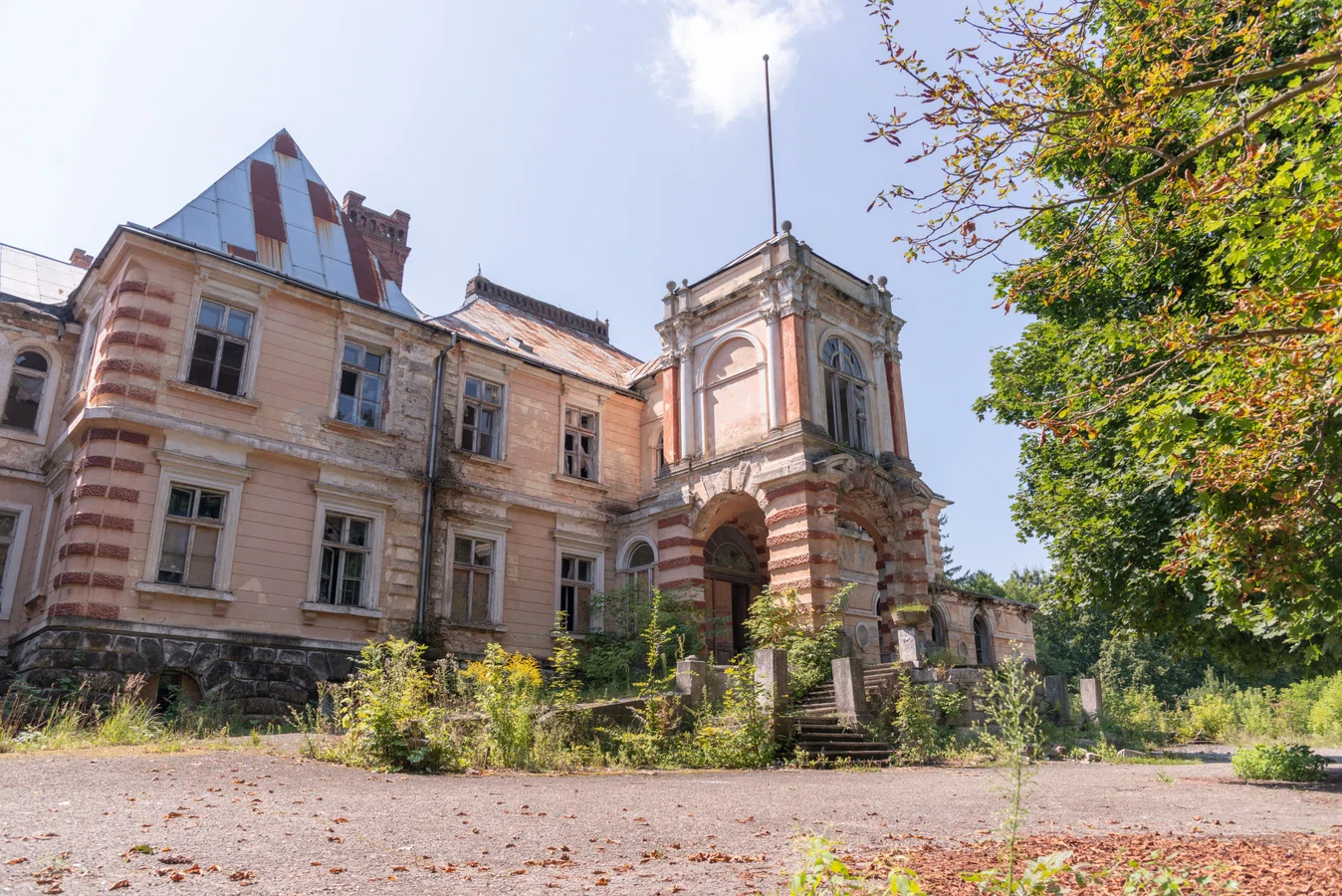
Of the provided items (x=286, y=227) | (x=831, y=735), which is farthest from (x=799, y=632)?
(x=286, y=227)

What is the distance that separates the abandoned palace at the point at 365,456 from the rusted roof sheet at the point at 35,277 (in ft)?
0.35

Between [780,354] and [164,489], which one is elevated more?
[780,354]

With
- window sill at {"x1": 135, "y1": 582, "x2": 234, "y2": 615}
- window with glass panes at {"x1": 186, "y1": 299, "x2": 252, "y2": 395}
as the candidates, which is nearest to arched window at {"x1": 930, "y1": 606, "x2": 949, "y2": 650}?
window sill at {"x1": 135, "y1": 582, "x2": 234, "y2": 615}

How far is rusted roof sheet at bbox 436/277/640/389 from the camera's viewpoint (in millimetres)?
21453

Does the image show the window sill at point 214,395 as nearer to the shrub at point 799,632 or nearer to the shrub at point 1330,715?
the shrub at point 799,632

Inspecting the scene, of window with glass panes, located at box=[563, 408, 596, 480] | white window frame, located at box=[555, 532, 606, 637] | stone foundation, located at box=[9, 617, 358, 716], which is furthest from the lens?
window with glass panes, located at box=[563, 408, 596, 480]

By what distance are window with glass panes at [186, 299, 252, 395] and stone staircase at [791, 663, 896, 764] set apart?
11608mm

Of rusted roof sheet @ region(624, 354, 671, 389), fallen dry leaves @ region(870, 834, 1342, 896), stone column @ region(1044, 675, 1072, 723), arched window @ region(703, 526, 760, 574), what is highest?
rusted roof sheet @ region(624, 354, 671, 389)

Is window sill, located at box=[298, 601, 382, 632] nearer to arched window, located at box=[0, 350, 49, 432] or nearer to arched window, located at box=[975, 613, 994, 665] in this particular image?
arched window, located at box=[0, 350, 49, 432]

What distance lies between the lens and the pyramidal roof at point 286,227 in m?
16.7

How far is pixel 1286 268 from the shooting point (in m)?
5.57

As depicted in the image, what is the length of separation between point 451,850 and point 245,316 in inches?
549

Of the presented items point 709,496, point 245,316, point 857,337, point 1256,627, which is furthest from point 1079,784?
point 245,316

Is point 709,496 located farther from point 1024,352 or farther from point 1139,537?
Result: point 1139,537
